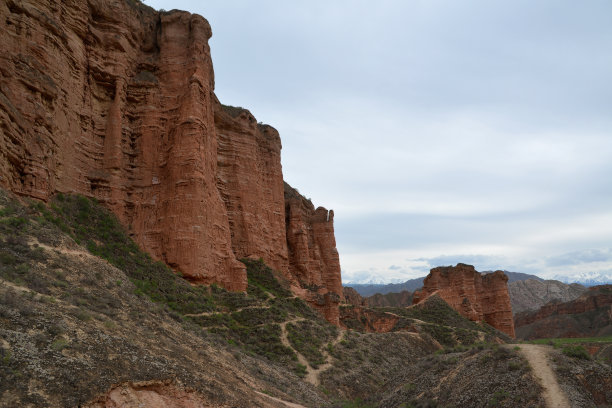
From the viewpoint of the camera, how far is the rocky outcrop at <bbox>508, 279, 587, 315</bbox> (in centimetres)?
12900

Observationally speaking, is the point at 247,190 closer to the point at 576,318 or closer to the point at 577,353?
the point at 577,353

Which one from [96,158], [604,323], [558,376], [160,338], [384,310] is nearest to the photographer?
[558,376]

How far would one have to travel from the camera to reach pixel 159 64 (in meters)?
34.2

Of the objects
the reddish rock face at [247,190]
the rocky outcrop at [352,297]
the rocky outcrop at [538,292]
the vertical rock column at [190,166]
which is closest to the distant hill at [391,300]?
the rocky outcrop at [352,297]

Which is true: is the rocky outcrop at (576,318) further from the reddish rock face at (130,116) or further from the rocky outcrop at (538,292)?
the reddish rock face at (130,116)

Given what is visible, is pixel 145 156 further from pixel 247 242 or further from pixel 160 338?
pixel 160 338

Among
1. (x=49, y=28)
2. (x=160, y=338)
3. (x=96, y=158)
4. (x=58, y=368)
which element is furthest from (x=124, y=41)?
(x=58, y=368)

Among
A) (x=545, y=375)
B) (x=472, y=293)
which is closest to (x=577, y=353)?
(x=545, y=375)

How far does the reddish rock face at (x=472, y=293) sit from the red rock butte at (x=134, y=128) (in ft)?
82.4

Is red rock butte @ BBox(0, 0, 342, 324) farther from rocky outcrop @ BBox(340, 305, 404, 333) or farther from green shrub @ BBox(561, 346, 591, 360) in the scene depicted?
green shrub @ BBox(561, 346, 591, 360)

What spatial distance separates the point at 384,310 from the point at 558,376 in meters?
38.8

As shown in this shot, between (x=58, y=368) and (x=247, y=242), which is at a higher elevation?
(x=247, y=242)

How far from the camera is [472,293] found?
194ft

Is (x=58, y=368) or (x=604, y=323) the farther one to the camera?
(x=604, y=323)
